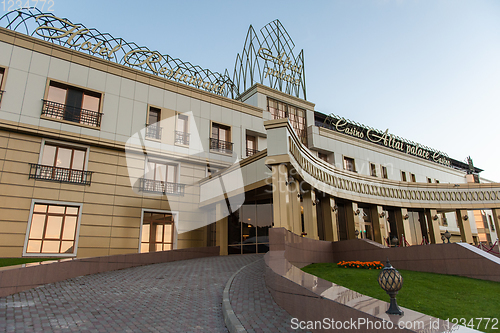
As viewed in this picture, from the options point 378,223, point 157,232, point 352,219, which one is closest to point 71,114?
point 157,232

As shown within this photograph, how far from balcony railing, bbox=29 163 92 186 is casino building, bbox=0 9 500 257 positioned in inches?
2.3

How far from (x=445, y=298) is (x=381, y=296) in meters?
1.84

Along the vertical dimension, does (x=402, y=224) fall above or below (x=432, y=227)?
above

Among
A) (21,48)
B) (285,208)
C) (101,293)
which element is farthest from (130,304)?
(21,48)

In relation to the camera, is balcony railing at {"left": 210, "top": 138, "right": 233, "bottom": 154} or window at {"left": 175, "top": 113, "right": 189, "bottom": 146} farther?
balcony railing at {"left": 210, "top": 138, "right": 233, "bottom": 154}

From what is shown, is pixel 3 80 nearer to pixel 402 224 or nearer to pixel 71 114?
pixel 71 114

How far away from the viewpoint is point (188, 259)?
60.2ft

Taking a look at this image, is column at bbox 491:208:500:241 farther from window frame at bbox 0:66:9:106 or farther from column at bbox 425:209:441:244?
window frame at bbox 0:66:9:106

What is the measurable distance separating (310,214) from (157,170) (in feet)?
35.6

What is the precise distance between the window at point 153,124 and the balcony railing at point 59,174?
467 centimetres

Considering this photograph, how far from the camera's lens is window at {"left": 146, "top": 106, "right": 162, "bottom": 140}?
69.8 feet

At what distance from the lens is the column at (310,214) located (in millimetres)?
18469

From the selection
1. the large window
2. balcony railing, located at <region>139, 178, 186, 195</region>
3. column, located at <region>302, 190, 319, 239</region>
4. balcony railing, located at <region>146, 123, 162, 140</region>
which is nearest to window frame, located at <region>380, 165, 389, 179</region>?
the large window

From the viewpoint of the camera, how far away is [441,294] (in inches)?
324
